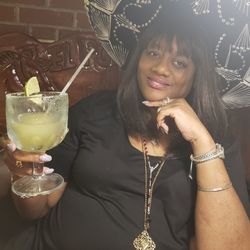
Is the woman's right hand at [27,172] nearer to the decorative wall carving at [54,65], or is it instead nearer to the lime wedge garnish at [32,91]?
the lime wedge garnish at [32,91]

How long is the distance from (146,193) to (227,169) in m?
0.25

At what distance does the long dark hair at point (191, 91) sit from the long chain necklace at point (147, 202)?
0.09 m

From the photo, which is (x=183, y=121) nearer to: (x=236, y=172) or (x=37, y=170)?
(x=236, y=172)

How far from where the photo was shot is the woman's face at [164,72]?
1174 mm

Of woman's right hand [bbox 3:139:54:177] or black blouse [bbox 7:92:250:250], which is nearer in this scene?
woman's right hand [bbox 3:139:54:177]

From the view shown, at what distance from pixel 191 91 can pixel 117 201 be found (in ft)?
1.37

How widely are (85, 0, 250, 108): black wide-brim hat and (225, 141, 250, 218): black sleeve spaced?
0.17 m

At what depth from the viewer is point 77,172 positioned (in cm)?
123

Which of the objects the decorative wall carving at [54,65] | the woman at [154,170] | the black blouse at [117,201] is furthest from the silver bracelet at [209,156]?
the decorative wall carving at [54,65]

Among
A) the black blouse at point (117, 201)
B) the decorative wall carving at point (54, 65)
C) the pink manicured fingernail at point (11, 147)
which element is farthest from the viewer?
the decorative wall carving at point (54, 65)

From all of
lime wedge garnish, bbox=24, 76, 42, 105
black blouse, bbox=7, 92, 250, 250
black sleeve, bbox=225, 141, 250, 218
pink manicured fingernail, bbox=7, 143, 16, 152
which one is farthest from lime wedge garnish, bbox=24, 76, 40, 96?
black sleeve, bbox=225, 141, 250, 218

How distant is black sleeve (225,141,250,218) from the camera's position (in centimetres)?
120

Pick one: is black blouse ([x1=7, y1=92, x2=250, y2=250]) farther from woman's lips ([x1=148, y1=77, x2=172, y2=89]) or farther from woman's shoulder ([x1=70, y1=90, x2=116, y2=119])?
woman's lips ([x1=148, y1=77, x2=172, y2=89])

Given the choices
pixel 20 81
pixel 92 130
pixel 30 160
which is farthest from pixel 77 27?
pixel 30 160
